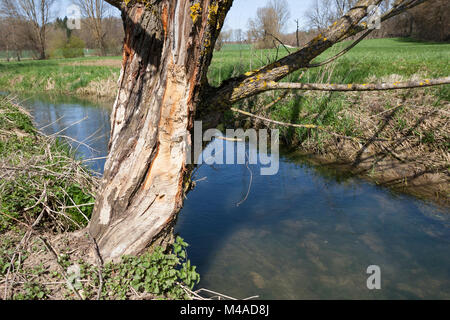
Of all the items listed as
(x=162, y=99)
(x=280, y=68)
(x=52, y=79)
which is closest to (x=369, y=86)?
(x=280, y=68)

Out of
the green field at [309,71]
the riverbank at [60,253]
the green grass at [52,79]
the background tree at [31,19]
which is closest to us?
the riverbank at [60,253]

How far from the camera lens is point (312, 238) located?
3.69 metres

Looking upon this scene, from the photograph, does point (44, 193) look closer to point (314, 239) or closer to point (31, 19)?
point (314, 239)

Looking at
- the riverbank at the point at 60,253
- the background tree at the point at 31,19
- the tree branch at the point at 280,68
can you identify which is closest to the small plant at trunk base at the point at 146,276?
the riverbank at the point at 60,253

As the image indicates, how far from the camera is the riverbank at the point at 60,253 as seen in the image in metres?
2.17

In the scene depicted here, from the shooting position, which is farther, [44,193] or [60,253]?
[44,193]

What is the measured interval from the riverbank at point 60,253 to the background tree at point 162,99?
16 centimetres

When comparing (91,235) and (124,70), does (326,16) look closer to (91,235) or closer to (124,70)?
(124,70)

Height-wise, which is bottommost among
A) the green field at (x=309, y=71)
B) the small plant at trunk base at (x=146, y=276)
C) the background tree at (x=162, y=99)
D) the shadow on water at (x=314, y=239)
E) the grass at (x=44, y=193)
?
the shadow on water at (x=314, y=239)

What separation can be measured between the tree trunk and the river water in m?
1.05

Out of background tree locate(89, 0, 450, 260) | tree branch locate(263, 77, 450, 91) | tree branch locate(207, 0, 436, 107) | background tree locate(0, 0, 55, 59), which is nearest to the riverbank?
background tree locate(89, 0, 450, 260)

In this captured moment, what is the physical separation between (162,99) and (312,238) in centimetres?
248

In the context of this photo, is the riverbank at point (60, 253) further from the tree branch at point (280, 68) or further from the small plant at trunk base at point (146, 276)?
the tree branch at point (280, 68)

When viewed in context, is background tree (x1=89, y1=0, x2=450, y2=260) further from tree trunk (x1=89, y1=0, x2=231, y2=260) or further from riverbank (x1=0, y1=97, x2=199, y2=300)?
riverbank (x1=0, y1=97, x2=199, y2=300)
